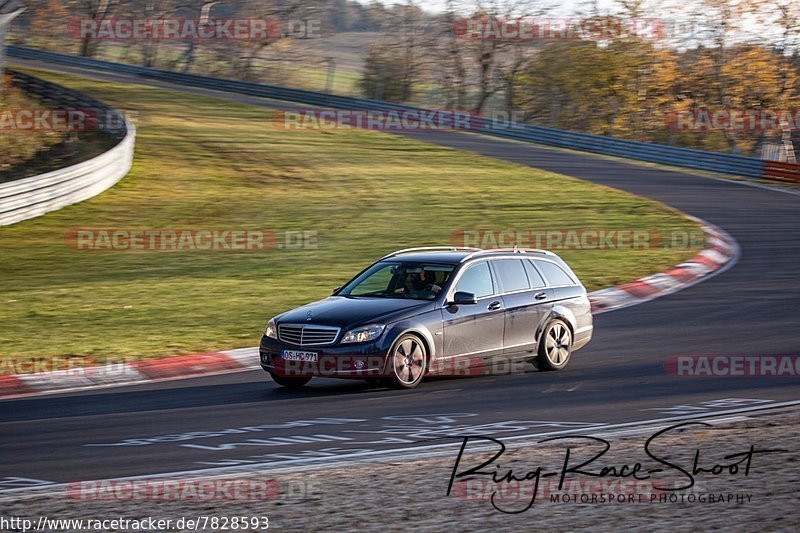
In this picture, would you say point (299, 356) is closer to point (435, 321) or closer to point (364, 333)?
point (364, 333)

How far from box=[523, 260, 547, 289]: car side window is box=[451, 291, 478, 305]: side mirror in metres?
1.26

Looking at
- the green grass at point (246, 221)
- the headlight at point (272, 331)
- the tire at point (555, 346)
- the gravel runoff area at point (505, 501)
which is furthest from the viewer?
the green grass at point (246, 221)

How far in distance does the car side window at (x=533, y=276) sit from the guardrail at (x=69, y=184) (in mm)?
14778

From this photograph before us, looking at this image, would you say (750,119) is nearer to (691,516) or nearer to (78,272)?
(78,272)

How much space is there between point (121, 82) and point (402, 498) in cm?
4902

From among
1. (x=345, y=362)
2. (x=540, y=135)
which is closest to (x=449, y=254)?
(x=345, y=362)

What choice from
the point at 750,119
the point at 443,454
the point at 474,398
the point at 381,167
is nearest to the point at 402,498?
the point at 443,454

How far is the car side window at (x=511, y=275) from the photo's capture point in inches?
496

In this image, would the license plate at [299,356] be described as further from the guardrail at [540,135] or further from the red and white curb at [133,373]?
the guardrail at [540,135]

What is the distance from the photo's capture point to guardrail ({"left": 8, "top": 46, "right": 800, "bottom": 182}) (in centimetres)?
3706

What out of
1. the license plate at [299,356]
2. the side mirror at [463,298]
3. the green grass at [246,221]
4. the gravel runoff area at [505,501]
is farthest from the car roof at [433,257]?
the gravel runoff area at [505,501]

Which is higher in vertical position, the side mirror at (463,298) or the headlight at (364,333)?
the side mirror at (463,298)

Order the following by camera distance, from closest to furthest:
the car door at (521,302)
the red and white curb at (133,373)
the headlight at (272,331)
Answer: the headlight at (272,331)
the red and white curb at (133,373)
the car door at (521,302)

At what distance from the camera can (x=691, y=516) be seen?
20.8 feet
